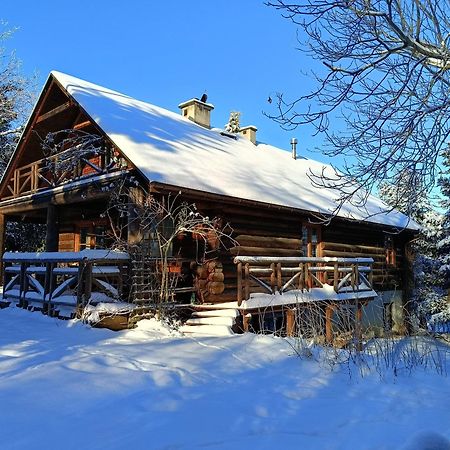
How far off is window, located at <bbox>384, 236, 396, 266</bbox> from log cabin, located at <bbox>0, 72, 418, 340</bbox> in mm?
220

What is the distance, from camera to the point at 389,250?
20.8m

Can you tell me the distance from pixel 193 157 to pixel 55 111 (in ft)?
16.0

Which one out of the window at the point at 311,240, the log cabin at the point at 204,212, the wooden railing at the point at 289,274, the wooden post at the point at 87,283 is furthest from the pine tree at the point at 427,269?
the wooden post at the point at 87,283

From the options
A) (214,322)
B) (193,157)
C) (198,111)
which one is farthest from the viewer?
(198,111)

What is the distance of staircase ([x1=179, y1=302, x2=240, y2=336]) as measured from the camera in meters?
8.73

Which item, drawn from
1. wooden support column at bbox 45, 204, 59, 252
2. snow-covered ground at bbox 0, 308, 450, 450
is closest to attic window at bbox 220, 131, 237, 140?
wooden support column at bbox 45, 204, 59, 252

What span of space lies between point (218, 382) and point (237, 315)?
14.9 ft

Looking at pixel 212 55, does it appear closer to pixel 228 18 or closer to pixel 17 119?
pixel 228 18

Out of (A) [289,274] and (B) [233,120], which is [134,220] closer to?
(A) [289,274]

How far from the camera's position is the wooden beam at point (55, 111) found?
545 inches

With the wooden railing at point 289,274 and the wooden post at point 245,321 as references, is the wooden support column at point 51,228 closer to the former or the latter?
the wooden railing at point 289,274

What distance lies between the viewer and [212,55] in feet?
36.3

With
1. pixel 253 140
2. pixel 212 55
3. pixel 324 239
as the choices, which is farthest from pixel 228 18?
pixel 253 140

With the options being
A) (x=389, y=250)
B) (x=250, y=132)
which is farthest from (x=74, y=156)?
(x=389, y=250)
